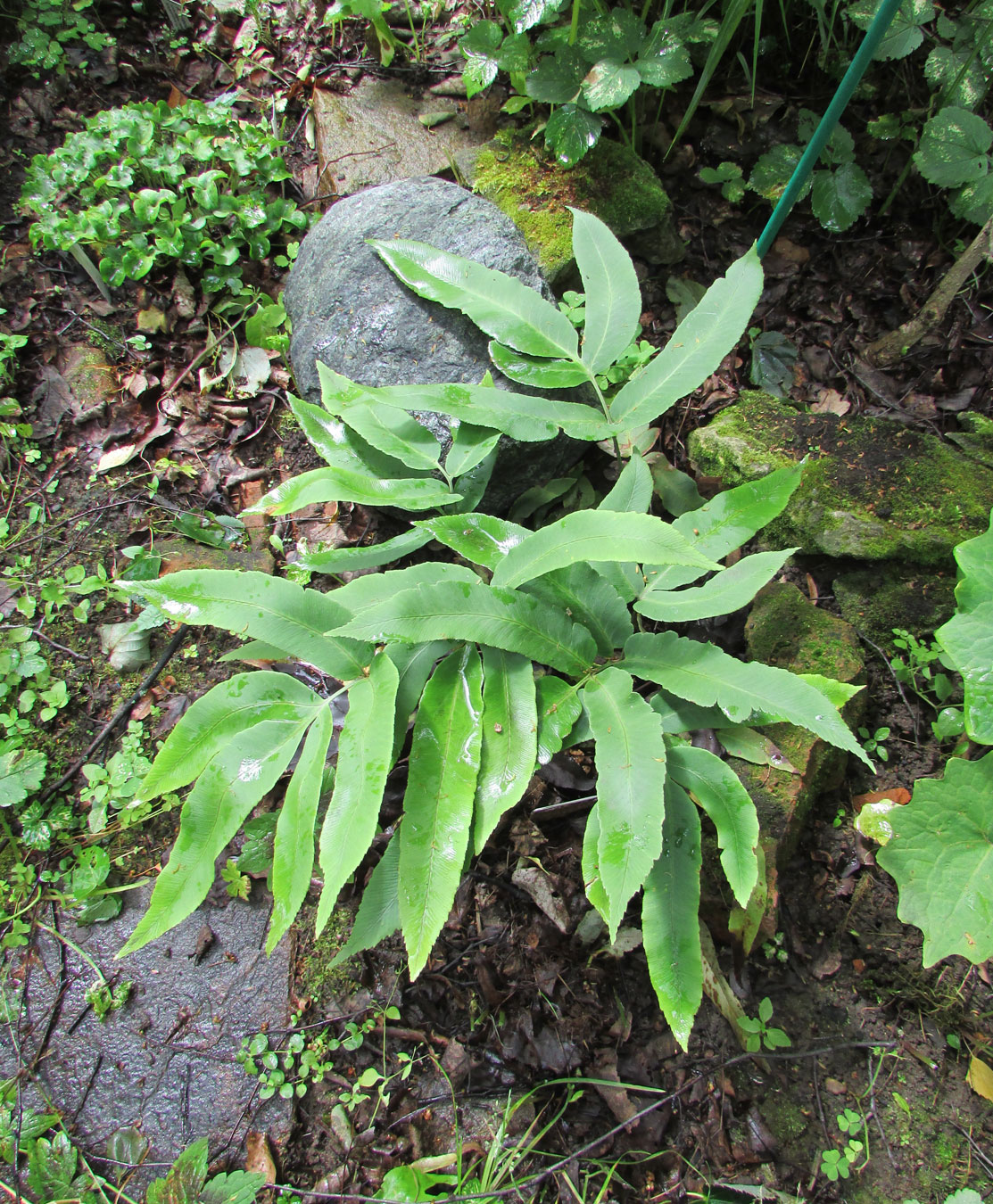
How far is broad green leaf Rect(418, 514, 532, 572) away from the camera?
176 cm

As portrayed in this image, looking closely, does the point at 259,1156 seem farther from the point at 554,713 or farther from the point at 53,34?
the point at 53,34

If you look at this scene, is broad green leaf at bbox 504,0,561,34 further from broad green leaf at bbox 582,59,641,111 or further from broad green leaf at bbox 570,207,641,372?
broad green leaf at bbox 570,207,641,372

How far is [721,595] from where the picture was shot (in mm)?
1742

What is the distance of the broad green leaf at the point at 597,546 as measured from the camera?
4.92ft

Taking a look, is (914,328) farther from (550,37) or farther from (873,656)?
(550,37)

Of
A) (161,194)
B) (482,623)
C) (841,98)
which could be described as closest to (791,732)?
(482,623)

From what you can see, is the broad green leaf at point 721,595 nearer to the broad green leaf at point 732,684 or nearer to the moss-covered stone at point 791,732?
the broad green leaf at point 732,684

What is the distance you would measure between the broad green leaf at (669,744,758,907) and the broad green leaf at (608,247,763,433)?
3.12 feet

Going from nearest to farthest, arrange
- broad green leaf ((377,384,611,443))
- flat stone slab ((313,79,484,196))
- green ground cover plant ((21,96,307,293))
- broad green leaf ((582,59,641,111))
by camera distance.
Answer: broad green leaf ((377,384,611,443)), broad green leaf ((582,59,641,111)), green ground cover plant ((21,96,307,293)), flat stone slab ((313,79,484,196))

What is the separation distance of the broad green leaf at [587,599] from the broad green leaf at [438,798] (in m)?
0.25

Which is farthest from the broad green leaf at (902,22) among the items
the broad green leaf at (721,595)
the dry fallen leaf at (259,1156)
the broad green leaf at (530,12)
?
the dry fallen leaf at (259,1156)

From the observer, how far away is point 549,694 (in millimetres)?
1766

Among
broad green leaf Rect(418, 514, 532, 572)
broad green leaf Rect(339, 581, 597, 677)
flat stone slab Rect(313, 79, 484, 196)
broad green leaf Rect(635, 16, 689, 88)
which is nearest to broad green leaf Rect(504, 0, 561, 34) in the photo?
broad green leaf Rect(635, 16, 689, 88)

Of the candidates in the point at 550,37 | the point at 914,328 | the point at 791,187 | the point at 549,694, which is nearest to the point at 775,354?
the point at 914,328
